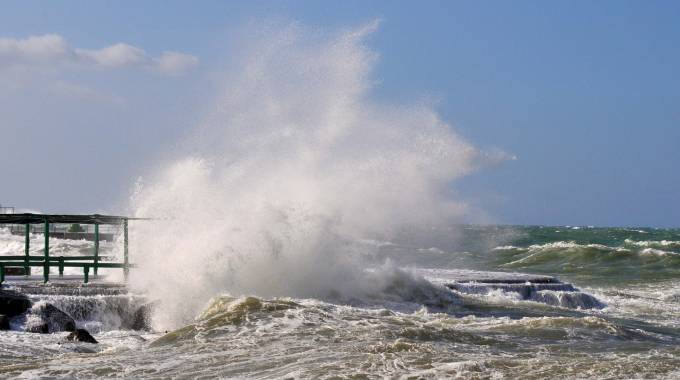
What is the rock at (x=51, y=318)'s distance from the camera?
15300mm

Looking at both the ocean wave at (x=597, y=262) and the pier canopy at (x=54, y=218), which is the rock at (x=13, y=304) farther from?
the ocean wave at (x=597, y=262)

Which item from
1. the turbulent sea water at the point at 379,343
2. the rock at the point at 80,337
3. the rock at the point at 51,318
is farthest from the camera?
the rock at the point at 51,318

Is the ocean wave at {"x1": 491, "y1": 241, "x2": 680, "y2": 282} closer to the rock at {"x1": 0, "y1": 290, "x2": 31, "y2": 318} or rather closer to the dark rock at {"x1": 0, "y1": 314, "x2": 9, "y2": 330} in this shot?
the rock at {"x1": 0, "y1": 290, "x2": 31, "y2": 318}

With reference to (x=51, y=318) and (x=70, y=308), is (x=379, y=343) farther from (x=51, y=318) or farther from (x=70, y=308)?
(x=70, y=308)

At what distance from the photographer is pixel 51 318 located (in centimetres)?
1563

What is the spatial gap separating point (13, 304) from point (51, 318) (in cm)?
76

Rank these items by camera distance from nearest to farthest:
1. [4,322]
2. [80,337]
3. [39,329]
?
1. [80,337]
2. [39,329]
3. [4,322]

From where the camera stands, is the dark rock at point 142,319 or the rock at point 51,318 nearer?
the rock at point 51,318

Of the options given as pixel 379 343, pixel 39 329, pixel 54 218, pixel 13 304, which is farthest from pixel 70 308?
pixel 379 343

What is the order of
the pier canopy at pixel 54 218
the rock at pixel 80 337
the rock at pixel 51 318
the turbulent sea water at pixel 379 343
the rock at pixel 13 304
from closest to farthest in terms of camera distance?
the turbulent sea water at pixel 379 343 < the rock at pixel 80 337 < the rock at pixel 51 318 < the rock at pixel 13 304 < the pier canopy at pixel 54 218

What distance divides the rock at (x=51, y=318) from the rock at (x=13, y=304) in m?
0.19

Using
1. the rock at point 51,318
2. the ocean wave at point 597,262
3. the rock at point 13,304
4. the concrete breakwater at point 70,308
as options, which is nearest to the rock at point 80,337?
the concrete breakwater at point 70,308

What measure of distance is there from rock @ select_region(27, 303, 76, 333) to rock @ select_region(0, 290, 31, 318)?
0.19 metres

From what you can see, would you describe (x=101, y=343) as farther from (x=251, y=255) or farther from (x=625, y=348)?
(x=625, y=348)
